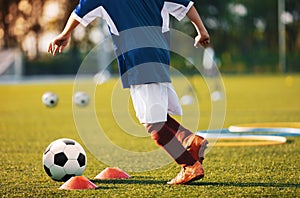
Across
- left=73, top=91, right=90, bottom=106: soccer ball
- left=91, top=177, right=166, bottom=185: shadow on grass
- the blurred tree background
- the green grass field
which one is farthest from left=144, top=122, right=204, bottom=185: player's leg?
the blurred tree background

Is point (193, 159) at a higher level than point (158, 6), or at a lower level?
lower

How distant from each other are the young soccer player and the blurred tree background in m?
39.4

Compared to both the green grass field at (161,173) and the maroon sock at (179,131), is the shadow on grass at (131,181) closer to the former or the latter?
the green grass field at (161,173)

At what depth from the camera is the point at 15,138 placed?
424 inches

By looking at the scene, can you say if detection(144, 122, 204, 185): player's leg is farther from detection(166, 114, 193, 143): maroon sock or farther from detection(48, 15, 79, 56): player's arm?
detection(48, 15, 79, 56): player's arm

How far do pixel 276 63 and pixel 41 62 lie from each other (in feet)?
63.8

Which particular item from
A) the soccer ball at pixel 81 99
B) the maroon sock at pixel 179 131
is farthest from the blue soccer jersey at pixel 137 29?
the soccer ball at pixel 81 99

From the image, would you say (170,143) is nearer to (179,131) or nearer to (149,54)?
(179,131)

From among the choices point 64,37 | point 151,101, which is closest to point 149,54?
point 151,101

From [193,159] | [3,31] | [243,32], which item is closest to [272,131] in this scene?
[193,159]

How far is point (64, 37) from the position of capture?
19.1 ft

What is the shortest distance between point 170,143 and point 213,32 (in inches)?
2310

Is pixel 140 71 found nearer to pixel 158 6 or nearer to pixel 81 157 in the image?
pixel 158 6

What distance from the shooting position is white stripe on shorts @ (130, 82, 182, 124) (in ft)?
19.1
